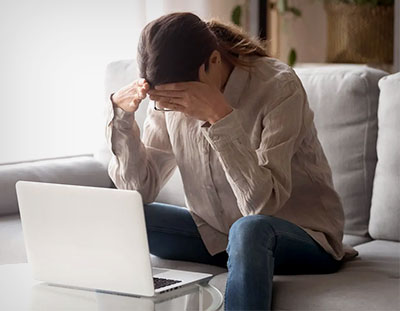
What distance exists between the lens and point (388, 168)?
1942 mm

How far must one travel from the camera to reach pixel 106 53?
10.00 feet

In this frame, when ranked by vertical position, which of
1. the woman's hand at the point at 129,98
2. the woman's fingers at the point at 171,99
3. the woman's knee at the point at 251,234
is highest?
Answer: the woman's fingers at the point at 171,99

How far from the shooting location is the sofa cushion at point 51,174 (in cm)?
232

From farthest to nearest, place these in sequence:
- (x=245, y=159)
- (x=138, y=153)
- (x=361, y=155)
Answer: (x=361, y=155) → (x=138, y=153) → (x=245, y=159)

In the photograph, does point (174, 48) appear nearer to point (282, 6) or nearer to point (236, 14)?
point (236, 14)

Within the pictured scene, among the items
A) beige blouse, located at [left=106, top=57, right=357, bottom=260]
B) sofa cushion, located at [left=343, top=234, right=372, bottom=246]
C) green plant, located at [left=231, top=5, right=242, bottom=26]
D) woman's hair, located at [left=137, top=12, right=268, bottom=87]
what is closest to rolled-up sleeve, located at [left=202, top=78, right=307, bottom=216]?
beige blouse, located at [left=106, top=57, right=357, bottom=260]

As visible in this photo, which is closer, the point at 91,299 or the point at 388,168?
the point at 91,299

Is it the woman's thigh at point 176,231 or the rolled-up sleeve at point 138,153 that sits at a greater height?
the rolled-up sleeve at point 138,153

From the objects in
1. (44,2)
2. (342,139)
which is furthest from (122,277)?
(44,2)

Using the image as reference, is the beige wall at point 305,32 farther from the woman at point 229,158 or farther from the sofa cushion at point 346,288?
the sofa cushion at point 346,288

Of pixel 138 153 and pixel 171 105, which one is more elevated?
pixel 171 105

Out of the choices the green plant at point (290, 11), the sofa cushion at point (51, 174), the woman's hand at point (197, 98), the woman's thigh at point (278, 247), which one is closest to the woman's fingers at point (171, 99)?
the woman's hand at point (197, 98)

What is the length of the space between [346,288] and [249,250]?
0.72 ft

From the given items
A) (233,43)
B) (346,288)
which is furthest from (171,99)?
(346,288)
